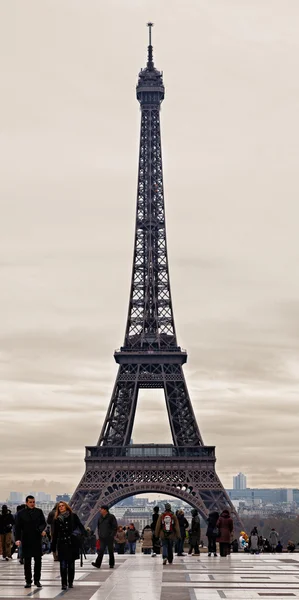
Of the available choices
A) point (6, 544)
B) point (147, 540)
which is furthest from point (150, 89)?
point (6, 544)

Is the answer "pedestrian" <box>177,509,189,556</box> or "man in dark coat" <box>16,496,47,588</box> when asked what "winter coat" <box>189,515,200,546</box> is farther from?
"man in dark coat" <box>16,496,47,588</box>

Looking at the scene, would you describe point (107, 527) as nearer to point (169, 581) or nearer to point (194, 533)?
point (169, 581)

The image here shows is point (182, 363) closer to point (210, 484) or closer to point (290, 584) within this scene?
point (210, 484)

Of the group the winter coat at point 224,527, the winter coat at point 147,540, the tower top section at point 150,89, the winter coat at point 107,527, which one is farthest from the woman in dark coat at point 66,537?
the tower top section at point 150,89

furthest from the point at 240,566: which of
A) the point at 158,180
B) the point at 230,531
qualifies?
the point at 158,180

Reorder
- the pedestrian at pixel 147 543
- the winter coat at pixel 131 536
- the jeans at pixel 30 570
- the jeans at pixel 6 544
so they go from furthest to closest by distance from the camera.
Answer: the pedestrian at pixel 147 543
the winter coat at pixel 131 536
the jeans at pixel 6 544
the jeans at pixel 30 570

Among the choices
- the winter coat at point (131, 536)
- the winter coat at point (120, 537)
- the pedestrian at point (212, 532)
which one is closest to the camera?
the pedestrian at point (212, 532)

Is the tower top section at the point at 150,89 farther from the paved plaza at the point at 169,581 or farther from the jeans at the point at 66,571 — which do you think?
the jeans at the point at 66,571
